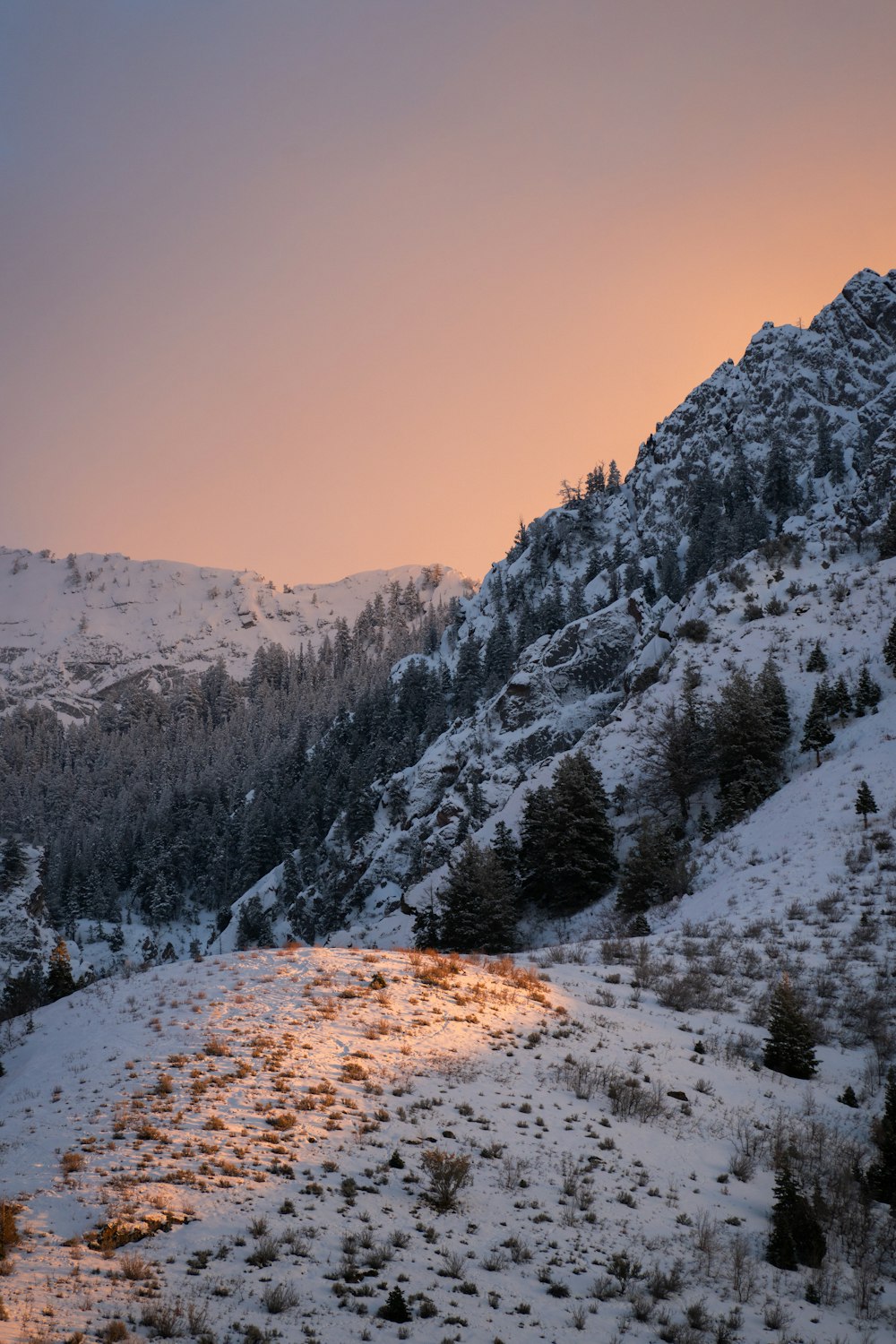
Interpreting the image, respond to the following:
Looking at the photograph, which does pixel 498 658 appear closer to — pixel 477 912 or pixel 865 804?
pixel 477 912

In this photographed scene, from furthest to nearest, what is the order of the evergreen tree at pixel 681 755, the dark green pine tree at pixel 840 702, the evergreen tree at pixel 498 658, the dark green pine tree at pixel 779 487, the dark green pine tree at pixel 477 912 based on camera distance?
1. the evergreen tree at pixel 498 658
2. the dark green pine tree at pixel 779 487
3. the evergreen tree at pixel 681 755
4. the dark green pine tree at pixel 840 702
5. the dark green pine tree at pixel 477 912

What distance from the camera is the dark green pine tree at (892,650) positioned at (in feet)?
131

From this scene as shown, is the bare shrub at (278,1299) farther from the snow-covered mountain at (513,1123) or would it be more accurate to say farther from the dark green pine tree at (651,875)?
the dark green pine tree at (651,875)

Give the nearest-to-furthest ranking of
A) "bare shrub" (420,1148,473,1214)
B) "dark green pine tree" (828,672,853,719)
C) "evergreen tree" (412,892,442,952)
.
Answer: "bare shrub" (420,1148,473,1214), "evergreen tree" (412,892,442,952), "dark green pine tree" (828,672,853,719)

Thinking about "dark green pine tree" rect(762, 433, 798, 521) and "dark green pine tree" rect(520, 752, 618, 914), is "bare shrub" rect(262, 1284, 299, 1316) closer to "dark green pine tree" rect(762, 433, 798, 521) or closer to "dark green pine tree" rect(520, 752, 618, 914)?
"dark green pine tree" rect(520, 752, 618, 914)

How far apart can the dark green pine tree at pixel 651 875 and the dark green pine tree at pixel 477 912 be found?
5.43 meters

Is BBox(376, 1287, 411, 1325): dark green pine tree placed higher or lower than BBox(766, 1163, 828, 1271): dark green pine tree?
higher

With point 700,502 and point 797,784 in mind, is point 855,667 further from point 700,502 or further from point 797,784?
point 700,502

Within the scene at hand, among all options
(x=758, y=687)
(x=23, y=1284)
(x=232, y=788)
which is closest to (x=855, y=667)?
(x=758, y=687)

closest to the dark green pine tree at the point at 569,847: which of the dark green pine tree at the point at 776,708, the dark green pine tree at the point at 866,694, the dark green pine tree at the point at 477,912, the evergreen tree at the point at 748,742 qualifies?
the dark green pine tree at the point at 477,912

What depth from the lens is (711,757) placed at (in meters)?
41.4

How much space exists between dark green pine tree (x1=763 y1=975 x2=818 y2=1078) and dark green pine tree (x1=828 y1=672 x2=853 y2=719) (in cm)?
2723

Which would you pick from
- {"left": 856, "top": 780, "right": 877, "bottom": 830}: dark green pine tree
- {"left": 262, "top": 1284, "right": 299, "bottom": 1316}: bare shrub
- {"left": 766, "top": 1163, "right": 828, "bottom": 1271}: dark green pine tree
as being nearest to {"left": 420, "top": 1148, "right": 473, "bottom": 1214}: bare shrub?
{"left": 262, "top": 1284, "right": 299, "bottom": 1316}: bare shrub

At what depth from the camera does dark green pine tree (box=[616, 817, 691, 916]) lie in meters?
32.5
